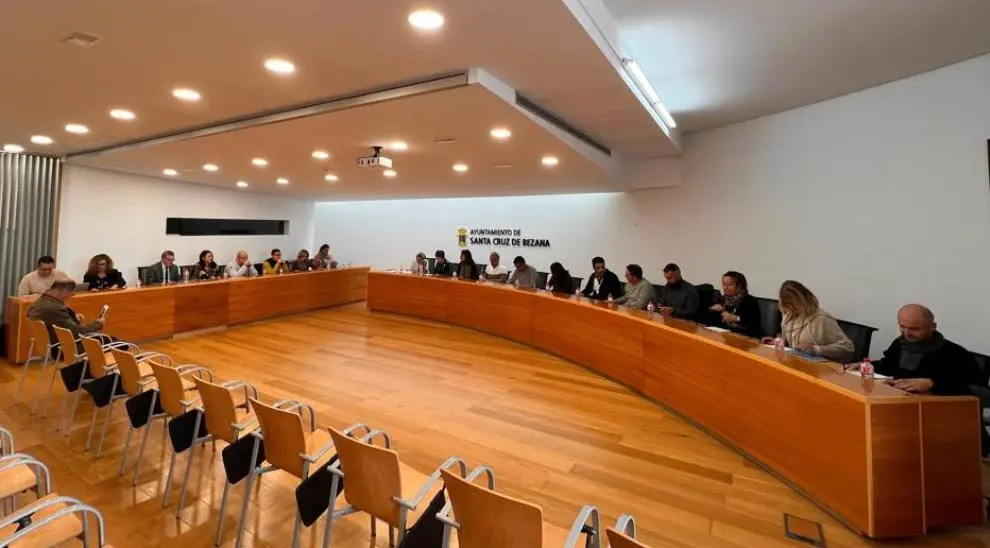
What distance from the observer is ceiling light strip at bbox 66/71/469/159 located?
3.03 metres

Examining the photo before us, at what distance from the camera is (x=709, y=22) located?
10.4 ft

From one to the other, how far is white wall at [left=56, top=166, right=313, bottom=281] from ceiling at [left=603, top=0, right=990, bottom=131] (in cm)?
926

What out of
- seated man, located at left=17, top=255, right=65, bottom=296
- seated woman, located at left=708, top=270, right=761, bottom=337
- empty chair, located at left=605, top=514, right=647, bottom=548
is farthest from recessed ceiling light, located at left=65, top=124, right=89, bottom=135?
seated woman, located at left=708, top=270, right=761, bottom=337

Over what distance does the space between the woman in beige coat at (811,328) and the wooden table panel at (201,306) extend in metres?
8.20

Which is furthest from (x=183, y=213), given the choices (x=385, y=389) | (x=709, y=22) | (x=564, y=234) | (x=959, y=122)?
(x=959, y=122)

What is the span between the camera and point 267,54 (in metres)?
2.69

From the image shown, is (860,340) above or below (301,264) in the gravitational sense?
below

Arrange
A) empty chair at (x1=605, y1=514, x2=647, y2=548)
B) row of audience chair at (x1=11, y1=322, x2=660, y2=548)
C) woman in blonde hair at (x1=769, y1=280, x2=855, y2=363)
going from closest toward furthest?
empty chair at (x1=605, y1=514, x2=647, y2=548)
row of audience chair at (x1=11, y1=322, x2=660, y2=548)
woman in blonde hair at (x1=769, y1=280, x2=855, y2=363)

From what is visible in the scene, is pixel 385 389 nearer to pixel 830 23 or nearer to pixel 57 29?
pixel 57 29

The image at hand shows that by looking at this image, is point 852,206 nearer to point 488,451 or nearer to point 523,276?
point 523,276

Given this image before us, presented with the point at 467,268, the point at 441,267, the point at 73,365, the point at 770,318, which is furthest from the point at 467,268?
the point at 73,365

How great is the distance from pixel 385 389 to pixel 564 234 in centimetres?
581

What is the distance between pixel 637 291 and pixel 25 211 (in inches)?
382

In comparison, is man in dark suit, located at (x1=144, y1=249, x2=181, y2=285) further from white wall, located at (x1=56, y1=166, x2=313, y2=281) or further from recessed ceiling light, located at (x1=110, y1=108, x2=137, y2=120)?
recessed ceiling light, located at (x1=110, y1=108, x2=137, y2=120)
